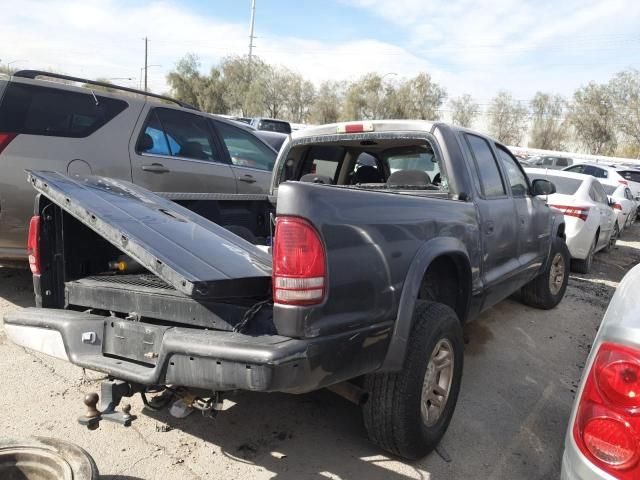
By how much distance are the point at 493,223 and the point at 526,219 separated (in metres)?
1.02

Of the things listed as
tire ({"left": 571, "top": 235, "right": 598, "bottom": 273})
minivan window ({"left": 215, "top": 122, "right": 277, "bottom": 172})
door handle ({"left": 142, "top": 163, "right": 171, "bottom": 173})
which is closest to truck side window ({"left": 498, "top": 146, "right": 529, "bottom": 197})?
minivan window ({"left": 215, "top": 122, "right": 277, "bottom": 172})

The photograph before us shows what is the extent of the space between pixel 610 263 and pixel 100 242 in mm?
9389

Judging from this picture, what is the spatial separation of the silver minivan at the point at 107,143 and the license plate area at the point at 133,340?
7.74ft

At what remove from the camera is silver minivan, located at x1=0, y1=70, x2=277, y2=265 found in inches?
165

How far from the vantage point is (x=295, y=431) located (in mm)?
3061

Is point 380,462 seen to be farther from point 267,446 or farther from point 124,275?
point 124,275

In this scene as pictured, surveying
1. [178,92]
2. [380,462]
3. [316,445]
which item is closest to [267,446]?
[316,445]

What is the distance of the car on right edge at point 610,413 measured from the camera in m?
1.50

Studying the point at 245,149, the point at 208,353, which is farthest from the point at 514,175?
the point at 208,353

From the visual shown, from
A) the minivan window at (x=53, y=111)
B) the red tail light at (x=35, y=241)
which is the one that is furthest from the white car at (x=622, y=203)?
the red tail light at (x=35, y=241)

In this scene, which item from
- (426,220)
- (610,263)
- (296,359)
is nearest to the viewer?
(296,359)

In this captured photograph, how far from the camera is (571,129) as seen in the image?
51812 mm

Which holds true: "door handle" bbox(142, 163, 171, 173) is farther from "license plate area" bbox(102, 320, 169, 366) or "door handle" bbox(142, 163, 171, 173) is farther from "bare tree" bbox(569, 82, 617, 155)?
"bare tree" bbox(569, 82, 617, 155)

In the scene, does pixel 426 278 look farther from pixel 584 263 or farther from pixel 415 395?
pixel 584 263
